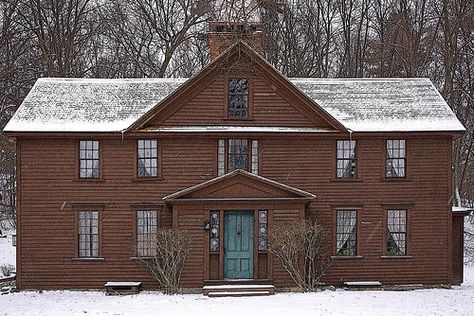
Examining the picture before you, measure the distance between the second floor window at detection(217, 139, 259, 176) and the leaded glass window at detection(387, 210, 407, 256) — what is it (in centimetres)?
509

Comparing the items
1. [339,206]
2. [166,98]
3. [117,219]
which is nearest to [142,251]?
[117,219]

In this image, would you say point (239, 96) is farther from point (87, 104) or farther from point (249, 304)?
point (249, 304)

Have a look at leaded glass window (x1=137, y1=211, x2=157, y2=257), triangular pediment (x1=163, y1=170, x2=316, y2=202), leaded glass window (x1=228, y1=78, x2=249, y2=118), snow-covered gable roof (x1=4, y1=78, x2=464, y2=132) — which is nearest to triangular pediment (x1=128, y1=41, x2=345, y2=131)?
leaded glass window (x1=228, y1=78, x2=249, y2=118)

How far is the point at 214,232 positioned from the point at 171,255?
1625 mm

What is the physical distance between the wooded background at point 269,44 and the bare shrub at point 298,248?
1672cm

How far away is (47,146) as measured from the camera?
2364cm

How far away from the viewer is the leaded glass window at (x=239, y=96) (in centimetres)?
2406

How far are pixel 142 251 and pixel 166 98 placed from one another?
5279mm

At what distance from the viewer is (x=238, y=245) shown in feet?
76.0

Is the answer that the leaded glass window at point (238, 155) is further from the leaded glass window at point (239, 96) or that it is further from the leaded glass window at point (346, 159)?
the leaded glass window at point (346, 159)

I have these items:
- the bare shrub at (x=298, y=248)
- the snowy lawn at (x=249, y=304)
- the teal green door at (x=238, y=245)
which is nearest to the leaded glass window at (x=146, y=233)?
the snowy lawn at (x=249, y=304)

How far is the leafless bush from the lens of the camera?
2247 cm

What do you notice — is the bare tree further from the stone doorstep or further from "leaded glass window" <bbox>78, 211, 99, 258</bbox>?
the stone doorstep

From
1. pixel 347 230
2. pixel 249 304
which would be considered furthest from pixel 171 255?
pixel 347 230
